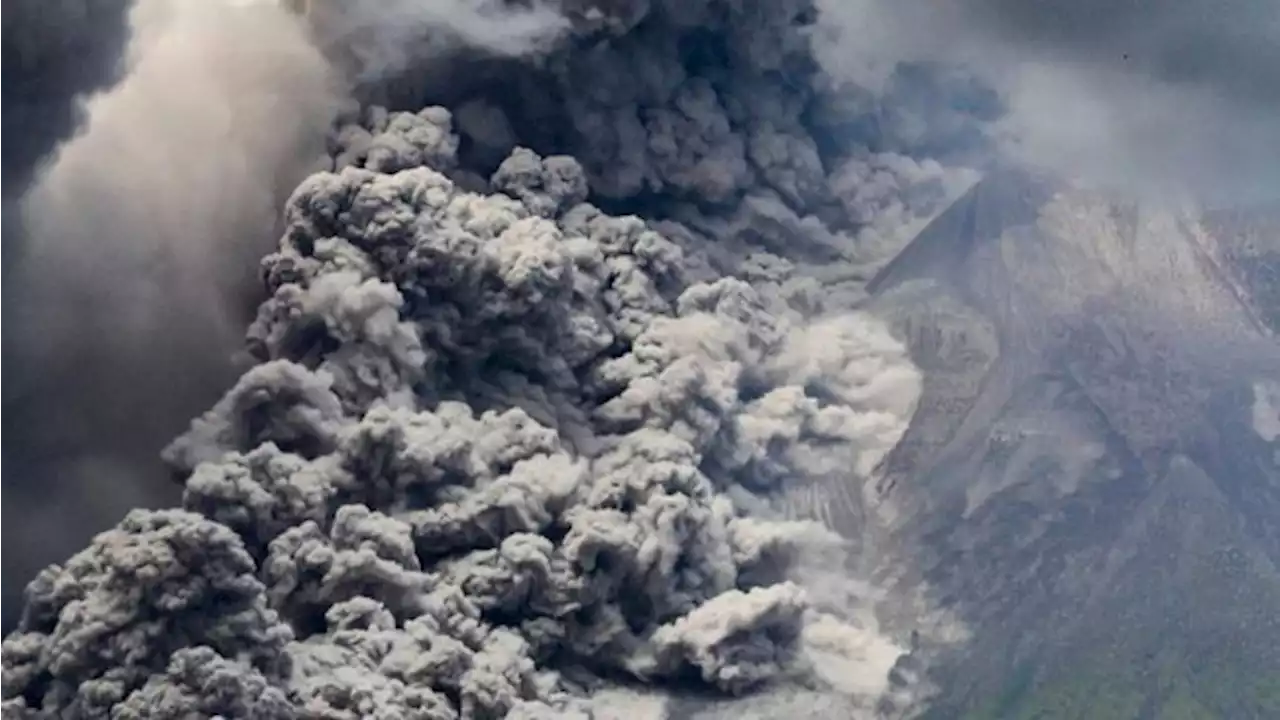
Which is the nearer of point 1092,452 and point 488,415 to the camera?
point 488,415

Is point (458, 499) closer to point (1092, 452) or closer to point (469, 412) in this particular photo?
point (469, 412)

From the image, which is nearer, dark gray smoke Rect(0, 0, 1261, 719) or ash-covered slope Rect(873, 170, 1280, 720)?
dark gray smoke Rect(0, 0, 1261, 719)

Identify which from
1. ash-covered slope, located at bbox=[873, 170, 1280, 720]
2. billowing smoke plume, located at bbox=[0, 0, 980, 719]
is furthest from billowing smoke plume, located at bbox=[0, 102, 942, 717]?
ash-covered slope, located at bbox=[873, 170, 1280, 720]

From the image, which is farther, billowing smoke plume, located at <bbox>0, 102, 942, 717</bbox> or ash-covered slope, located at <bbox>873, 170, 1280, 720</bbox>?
ash-covered slope, located at <bbox>873, 170, 1280, 720</bbox>

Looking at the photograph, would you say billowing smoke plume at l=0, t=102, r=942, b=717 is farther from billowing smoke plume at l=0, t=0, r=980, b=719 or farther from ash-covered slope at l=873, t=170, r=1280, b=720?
ash-covered slope at l=873, t=170, r=1280, b=720

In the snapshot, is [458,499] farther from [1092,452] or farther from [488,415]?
[1092,452]

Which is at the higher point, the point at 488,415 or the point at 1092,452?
the point at 1092,452

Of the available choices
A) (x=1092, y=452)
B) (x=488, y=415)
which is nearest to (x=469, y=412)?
(x=488, y=415)

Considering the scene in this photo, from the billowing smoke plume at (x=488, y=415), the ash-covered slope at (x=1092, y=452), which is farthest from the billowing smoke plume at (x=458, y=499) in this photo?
the ash-covered slope at (x=1092, y=452)
